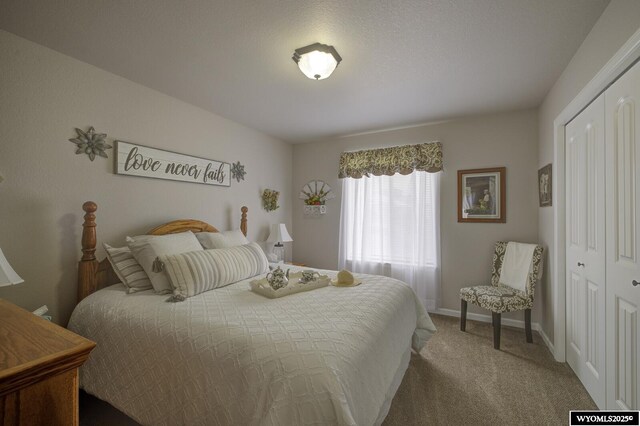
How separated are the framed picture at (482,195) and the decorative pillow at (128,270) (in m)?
3.37

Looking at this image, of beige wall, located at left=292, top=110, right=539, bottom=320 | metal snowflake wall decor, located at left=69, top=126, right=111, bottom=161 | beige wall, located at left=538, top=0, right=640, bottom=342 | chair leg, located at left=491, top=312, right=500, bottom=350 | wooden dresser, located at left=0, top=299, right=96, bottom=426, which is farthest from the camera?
beige wall, located at left=292, top=110, right=539, bottom=320

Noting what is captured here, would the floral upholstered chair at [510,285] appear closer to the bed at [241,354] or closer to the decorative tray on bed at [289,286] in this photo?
the bed at [241,354]

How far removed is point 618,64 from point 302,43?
181 cm

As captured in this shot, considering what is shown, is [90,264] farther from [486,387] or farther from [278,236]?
[486,387]

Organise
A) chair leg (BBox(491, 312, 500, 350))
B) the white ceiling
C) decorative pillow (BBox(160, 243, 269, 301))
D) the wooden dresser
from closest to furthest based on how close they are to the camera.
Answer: the wooden dresser < the white ceiling < decorative pillow (BBox(160, 243, 269, 301)) < chair leg (BBox(491, 312, 500, 350))

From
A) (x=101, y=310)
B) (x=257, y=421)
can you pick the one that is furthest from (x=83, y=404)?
(x=257, y=421)

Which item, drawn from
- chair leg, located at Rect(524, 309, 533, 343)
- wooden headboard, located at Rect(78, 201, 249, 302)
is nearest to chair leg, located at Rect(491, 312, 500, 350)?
chair leg, located at Rect(524, 309, 533, 343)

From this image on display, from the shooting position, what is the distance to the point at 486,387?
202 cm

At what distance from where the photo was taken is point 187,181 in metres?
2.85

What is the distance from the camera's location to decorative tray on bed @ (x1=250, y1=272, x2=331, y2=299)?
6.33ft

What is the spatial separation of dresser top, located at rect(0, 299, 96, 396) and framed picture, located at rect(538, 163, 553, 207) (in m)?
3.39

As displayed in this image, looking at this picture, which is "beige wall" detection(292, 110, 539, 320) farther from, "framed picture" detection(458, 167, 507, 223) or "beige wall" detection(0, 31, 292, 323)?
"beige wall" detection(0, 31, 292, 323)

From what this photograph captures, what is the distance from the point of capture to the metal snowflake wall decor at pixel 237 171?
341 cm

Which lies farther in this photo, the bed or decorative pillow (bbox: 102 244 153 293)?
decorative pillow (bbox: 102 244 153 293)
